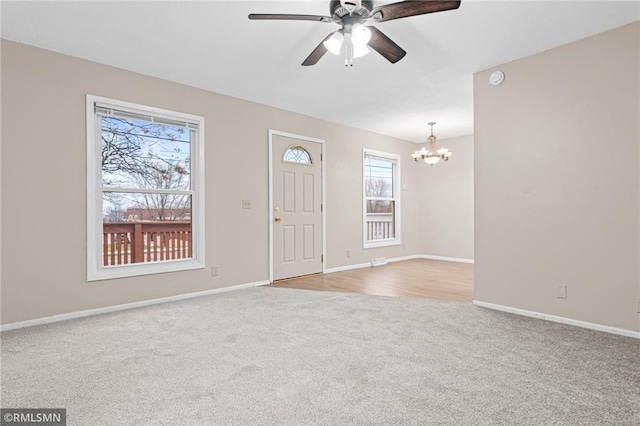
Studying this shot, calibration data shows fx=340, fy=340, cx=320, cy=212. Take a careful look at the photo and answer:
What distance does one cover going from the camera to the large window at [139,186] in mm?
3479

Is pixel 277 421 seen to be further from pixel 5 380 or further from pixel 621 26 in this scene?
pixel 621 26

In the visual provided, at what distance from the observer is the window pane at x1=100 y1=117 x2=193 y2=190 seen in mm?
3641

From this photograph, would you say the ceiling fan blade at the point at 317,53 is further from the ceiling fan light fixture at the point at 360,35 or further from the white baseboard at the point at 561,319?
the white baseboard at the point at 561,319

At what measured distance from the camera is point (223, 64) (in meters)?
3.50

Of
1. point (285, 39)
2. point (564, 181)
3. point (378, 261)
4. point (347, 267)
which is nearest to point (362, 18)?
point (285, 39)

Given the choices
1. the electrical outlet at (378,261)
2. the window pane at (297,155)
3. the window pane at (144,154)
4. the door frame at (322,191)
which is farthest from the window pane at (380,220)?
the window pane at (144,154)

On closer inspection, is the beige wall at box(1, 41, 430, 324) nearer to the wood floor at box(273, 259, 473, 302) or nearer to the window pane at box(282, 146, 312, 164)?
the window pane at box(282, 146, 312, 164)

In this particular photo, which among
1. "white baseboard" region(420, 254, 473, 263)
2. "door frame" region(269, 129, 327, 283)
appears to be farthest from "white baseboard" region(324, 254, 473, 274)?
"door frame" region(269, 129, 327, 283)

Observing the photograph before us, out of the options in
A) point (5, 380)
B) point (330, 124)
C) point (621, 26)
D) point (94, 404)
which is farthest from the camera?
point (330, 124)

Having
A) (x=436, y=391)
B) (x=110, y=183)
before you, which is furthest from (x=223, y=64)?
(x=436, y=391)

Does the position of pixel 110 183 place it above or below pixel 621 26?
below

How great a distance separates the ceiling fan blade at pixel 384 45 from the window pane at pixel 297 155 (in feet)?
8.57

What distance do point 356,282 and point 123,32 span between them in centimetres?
389
